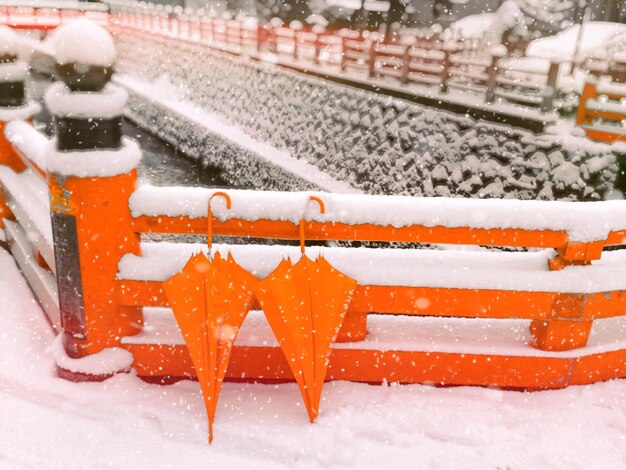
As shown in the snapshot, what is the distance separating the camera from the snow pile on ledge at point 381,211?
7.88ft

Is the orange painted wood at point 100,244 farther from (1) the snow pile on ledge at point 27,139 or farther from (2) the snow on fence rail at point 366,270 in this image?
(1) the snow pile on ledge at point 27,139

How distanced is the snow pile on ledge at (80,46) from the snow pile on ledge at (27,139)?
0.83 meters

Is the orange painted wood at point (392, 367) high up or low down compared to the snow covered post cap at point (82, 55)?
down

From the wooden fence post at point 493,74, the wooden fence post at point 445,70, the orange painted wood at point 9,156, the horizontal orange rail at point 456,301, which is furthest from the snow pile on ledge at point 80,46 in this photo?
the wooden fence post at point 445,70

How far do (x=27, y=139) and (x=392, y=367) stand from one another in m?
2.49

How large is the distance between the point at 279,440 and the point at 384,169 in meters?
9.05

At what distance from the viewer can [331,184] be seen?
1179 centimetres

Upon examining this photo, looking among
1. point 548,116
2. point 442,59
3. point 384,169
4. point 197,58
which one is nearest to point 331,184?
point 384,169

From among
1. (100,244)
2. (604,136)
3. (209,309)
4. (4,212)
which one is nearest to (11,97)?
(4,212)

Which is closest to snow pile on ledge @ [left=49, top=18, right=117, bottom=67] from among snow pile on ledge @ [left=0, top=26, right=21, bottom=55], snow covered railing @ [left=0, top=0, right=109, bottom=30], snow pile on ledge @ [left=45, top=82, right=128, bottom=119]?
snow pile on ledge @ [left=45, top=82, right=128, bottom=119]

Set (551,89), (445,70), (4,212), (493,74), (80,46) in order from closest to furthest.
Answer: (80,46) < (4,212) < (551,89) < (493,74) < (445,70)

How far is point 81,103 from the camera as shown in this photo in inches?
90.5

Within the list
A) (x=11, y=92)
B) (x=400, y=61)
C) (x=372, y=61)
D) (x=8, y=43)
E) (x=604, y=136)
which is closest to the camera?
(x=8, y=43)

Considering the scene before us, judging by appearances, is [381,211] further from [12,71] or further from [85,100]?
[12,71]
